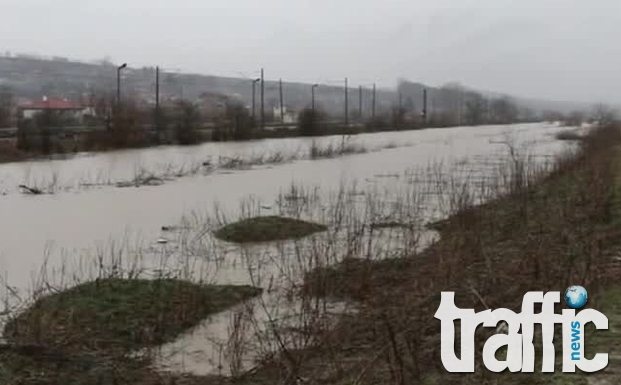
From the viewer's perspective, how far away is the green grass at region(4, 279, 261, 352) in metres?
5.19

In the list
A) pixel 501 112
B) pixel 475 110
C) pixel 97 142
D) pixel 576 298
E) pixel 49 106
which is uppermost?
pixel 501 112

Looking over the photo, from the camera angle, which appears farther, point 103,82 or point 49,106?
point 103,82

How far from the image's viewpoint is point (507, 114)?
108 meters

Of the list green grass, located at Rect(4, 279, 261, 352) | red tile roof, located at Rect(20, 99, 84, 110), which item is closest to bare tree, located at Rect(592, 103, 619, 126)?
red tile roof, located at Rect(20, 99, 84, 110)

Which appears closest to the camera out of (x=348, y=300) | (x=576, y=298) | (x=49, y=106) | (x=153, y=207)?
(x=576, y=298)

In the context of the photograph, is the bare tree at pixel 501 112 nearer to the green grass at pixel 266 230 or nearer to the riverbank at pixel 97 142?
the riverbank at pixel 97 142

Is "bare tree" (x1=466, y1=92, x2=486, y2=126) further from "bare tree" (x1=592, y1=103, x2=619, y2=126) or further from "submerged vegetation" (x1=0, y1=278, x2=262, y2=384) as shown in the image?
"submerged vegetation" (x1=0, y1=278, x2=262, y2=384)

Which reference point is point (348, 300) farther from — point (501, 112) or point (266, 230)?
point (501, 112)

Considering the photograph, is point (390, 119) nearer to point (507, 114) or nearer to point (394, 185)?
point (394, 185)

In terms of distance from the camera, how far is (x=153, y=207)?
540 inches

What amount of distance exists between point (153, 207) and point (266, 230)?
4.67 meters

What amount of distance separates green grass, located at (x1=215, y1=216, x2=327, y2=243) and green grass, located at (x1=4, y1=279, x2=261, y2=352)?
2.62 m

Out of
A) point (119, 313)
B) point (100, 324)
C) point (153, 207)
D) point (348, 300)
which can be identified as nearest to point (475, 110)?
point (153, 207)

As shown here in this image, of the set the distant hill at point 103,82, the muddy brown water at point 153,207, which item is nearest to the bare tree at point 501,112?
the distant hill at point 103,82
